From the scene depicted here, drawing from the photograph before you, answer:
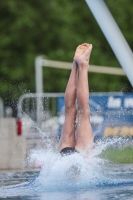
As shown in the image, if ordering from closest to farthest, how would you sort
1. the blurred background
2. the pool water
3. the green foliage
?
the pool water
the blurred background
the green foliage

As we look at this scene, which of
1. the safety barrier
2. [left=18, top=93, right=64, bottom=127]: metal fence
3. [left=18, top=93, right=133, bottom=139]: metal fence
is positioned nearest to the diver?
[left=18, top=93, right=133, bottom=139]: metal fence

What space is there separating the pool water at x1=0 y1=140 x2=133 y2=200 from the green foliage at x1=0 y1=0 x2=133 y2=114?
19577mm

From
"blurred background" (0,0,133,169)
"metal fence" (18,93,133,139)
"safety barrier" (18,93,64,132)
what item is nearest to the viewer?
"metal fence" (18,93,133,139)

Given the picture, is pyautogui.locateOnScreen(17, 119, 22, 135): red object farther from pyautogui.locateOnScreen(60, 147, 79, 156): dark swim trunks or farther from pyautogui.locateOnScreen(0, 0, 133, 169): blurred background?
pyautogui.locateOnScreen(0, 0, 133, 169): blurred background

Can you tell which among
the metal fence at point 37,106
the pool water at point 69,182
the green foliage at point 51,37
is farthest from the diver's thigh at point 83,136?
the green foliage at point 51,37

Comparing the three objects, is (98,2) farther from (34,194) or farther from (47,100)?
(47,100)

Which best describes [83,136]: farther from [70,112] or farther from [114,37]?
[114,37]

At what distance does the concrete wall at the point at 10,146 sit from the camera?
1200 cm

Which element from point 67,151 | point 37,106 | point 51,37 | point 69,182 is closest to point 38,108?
point 37,106

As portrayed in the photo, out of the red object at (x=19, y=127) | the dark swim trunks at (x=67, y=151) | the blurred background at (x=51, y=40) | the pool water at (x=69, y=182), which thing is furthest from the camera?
the blurred background at (x=51, y=40)

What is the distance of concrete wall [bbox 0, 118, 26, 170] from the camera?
12000mm

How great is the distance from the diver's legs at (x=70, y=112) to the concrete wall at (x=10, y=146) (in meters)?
2.66

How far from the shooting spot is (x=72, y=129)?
30.7ft

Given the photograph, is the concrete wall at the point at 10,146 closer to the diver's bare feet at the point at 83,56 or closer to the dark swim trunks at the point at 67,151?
the dark swim trunks at the point at 67,151
